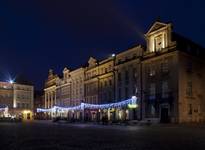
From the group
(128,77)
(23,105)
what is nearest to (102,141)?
(128,77)

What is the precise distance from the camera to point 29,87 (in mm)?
141375

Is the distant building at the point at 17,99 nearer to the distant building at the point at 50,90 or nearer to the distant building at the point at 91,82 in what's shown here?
the distant building at the point at 50,90

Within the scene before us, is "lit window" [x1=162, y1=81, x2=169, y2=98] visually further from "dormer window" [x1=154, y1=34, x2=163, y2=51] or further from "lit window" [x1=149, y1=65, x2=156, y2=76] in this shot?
"dormer window" [x1=154, y1=34, x2=163, y2=51]

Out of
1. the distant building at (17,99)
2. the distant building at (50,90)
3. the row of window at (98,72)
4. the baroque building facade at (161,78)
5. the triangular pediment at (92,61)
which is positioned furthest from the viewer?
the distant building at (17,99)

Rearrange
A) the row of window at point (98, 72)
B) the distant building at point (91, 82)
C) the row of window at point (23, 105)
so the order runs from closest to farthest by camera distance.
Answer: the row of window at point (98, 72) < the distant building at point (91, 82) < the row of window at point (23, 105)

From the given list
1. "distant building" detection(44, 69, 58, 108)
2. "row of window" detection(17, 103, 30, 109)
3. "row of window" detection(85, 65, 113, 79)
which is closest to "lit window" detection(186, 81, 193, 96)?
"row of window" detection(85, 65, 113, 79)

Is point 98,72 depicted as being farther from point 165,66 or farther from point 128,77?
point 165,66

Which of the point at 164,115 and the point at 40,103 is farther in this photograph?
the point at 40,103

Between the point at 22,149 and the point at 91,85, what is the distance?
7491 cm

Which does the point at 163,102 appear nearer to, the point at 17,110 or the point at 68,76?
the point at 68,76

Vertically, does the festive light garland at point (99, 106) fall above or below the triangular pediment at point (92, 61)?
below

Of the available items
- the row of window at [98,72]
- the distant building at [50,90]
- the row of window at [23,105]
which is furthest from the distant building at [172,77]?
the row of window at [23,105]

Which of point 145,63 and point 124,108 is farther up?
point 145,63

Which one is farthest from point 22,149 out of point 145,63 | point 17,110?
point 17,110
